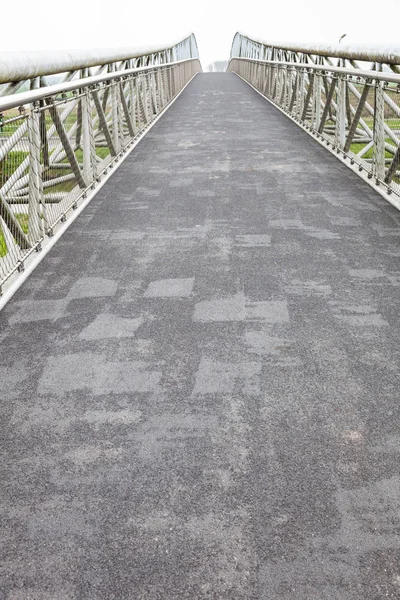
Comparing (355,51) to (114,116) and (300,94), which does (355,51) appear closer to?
(114,116)

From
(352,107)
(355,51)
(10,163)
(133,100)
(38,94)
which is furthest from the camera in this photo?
(133,100)

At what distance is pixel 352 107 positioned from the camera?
11.4 m

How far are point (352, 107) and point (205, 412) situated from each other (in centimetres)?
915

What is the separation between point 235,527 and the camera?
8.62 feet

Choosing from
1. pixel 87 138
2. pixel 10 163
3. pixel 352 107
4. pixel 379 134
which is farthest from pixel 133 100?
pixel 10 163

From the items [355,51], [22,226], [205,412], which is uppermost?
[355,51]

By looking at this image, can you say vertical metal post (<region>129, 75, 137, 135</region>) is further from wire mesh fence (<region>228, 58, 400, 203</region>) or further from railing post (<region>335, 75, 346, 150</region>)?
railing post (<region>335, 75, 346, 150</region>)

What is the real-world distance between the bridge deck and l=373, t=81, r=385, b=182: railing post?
58.8 inches

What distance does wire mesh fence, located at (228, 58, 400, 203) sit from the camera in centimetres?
782

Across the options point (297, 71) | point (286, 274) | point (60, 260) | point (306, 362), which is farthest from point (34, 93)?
point (297, 71)

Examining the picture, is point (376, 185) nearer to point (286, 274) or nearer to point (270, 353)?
point (286, 274)

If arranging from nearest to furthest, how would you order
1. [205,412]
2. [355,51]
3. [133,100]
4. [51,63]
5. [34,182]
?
[205,412], [34,182], [51,63], [355,51], [133,100]

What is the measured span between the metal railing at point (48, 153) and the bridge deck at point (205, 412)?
330 millimetres

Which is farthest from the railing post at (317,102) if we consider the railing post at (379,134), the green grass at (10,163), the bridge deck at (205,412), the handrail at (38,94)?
the green grass at (10,163)
